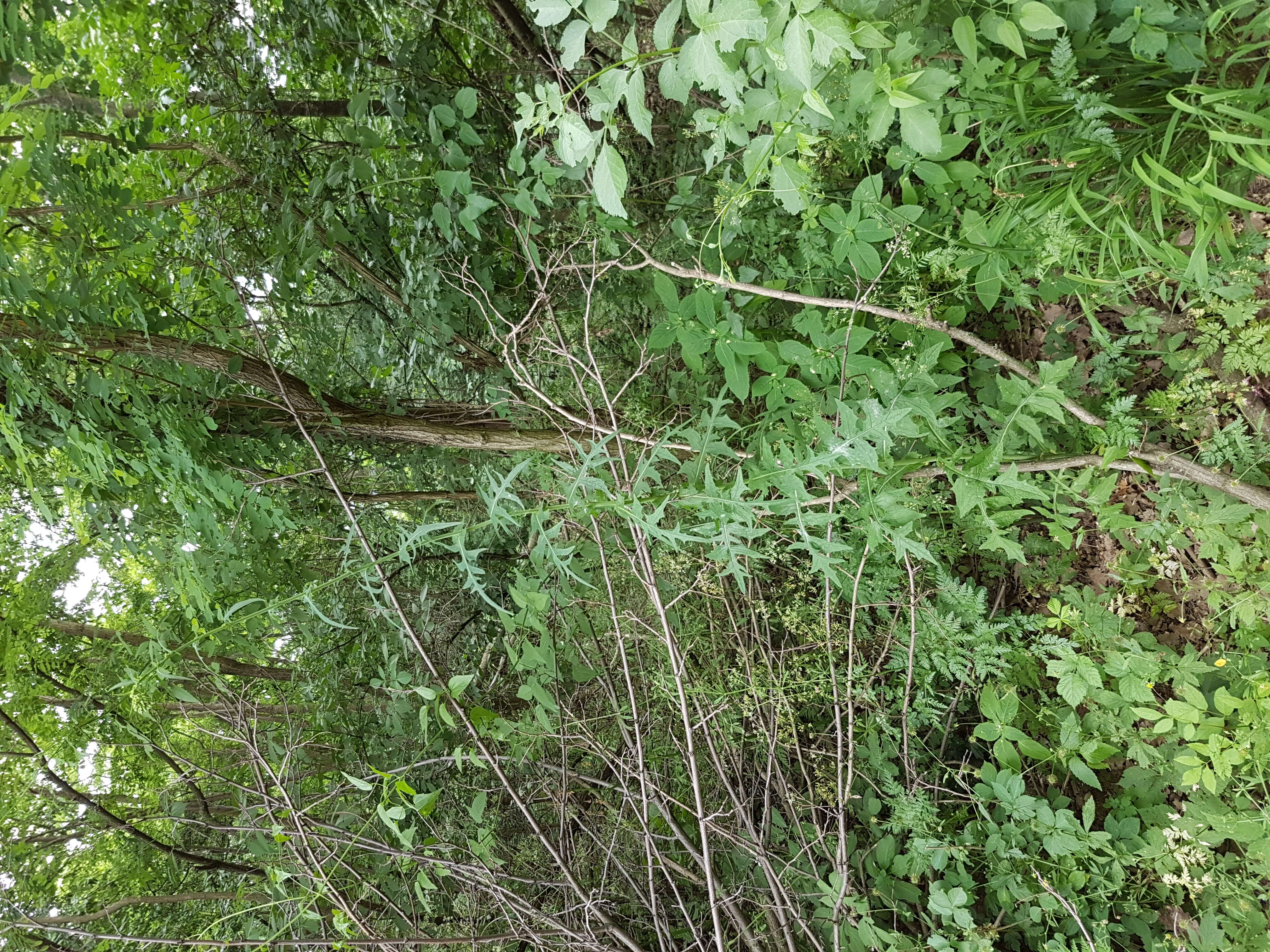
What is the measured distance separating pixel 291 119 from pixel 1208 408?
10.6 feet

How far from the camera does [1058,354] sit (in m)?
2.07

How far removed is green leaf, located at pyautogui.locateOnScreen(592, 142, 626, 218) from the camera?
95 cm

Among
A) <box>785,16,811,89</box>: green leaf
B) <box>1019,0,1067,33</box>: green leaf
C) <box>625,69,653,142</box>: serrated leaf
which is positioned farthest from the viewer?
<box>1019,0,1067,33</box>: green leaf

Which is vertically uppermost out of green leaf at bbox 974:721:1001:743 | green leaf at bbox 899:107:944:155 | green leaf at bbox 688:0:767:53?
green leaf at bbox 688:0:767:53

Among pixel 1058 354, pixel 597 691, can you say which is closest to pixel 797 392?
pixel 1058 354

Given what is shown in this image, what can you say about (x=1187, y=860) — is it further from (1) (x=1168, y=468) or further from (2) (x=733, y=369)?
(2) (x=733, y=369)

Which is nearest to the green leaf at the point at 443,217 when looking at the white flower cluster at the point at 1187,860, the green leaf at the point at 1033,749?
the green leaf at the point at 1033,749

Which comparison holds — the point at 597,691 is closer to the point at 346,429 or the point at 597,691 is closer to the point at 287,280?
the point at 346,429

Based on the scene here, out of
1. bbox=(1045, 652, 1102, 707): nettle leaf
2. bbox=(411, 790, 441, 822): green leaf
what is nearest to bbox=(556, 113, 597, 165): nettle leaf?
bbox=(411, 790, 441, 822): green leaf

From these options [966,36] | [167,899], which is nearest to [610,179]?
[966,36]

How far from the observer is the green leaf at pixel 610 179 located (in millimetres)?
947

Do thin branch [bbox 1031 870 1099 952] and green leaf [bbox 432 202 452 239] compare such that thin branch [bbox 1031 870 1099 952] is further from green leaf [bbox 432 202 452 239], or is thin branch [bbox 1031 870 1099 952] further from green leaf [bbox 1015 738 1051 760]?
green leaf [bbox 432 202 452 239]

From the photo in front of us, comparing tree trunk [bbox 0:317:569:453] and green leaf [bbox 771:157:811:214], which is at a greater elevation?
tree trunk [bbox 0:317:569:453]

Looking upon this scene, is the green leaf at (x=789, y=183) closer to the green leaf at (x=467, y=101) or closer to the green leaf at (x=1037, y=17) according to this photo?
the green leaf at (x=1037, y=17)
